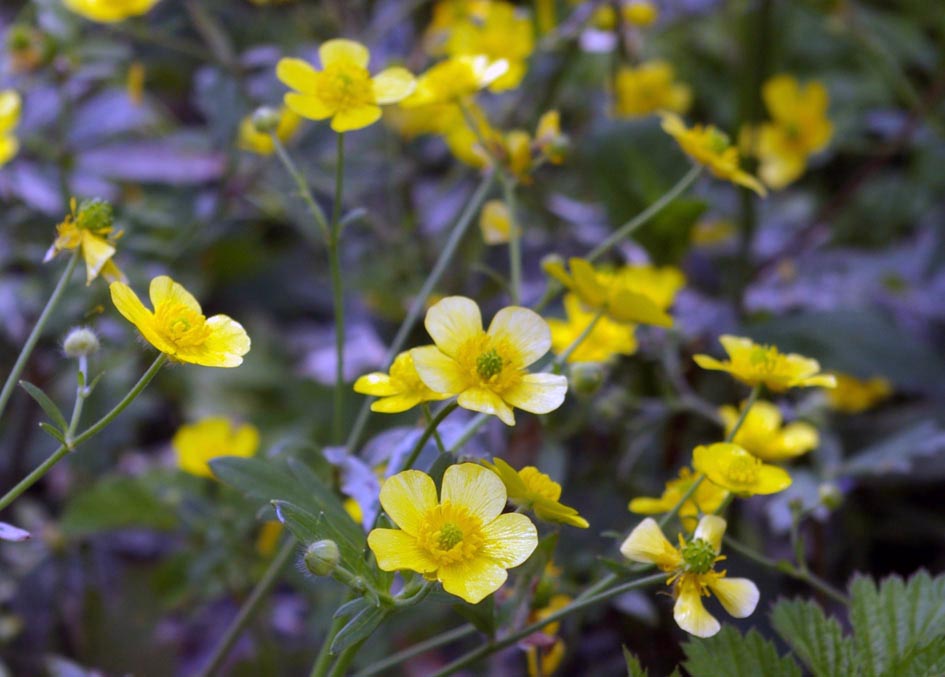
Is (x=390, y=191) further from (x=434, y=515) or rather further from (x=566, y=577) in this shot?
(x=434, y=515)

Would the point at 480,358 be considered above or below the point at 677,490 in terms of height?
above

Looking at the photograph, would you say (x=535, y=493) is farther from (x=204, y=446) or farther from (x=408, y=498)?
(x=204, y=446)

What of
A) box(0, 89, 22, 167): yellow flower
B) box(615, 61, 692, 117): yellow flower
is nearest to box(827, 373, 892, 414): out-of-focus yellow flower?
box(615, 61, 692, 117): yellow flower

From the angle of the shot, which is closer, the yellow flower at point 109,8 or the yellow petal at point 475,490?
the yellow petal at point 475,490

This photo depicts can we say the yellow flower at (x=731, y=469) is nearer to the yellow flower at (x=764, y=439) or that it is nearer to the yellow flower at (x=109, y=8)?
the yellow flower at (x=764, y=439)

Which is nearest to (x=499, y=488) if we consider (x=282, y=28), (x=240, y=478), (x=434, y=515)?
(x=434, y=515)

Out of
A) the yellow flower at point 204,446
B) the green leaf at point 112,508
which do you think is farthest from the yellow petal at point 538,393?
the green leaf at point 112,508

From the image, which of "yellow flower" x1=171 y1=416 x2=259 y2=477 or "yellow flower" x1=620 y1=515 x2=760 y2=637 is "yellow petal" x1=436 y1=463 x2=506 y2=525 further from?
"yellow flower" x1=171 y1=416 x2=259 y2=477
